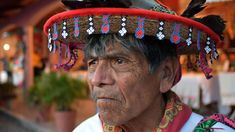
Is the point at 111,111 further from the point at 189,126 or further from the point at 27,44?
the point at 27,44

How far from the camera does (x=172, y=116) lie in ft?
5.14

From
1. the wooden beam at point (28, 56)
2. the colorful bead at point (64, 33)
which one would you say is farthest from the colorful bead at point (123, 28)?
the wooden beam at point (28, 56)

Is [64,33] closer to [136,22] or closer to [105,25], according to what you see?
[105,25]

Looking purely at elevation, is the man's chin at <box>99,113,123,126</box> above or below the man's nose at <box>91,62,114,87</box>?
below

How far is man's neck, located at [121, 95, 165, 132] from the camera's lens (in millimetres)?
1591

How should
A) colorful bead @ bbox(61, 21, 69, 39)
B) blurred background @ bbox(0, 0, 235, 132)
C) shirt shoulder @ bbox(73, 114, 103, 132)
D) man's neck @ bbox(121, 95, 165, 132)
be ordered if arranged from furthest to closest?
blurred background @ bbox(0, 0, 235, 132)
shirt shoulder @ bbox(73, 114, 103, 132)
man's neck @ bbox(121, 95, 165, 132)
colorful bead @ bbox(61, 21, 69, 39)

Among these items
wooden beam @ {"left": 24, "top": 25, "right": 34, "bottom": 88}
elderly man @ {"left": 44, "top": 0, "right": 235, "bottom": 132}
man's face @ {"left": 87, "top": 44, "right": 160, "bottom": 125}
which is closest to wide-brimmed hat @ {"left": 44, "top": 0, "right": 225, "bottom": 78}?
elderly man @ {"left": 44, "top": 0, "right": 235, "bottom": 132}

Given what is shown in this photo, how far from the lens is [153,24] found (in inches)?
54.2

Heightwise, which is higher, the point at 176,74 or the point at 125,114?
the point at 176,74

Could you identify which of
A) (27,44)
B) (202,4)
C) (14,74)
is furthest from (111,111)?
(14,74)

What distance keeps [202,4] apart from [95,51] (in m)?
0.50

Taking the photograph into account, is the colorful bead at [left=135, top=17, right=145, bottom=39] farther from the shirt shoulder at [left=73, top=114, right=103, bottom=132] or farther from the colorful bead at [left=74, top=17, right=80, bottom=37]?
the shirt shoulder at [left=73, top=114, right=103, bottom=132]

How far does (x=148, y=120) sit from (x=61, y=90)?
524 cm

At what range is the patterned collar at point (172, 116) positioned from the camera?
5.03ft
